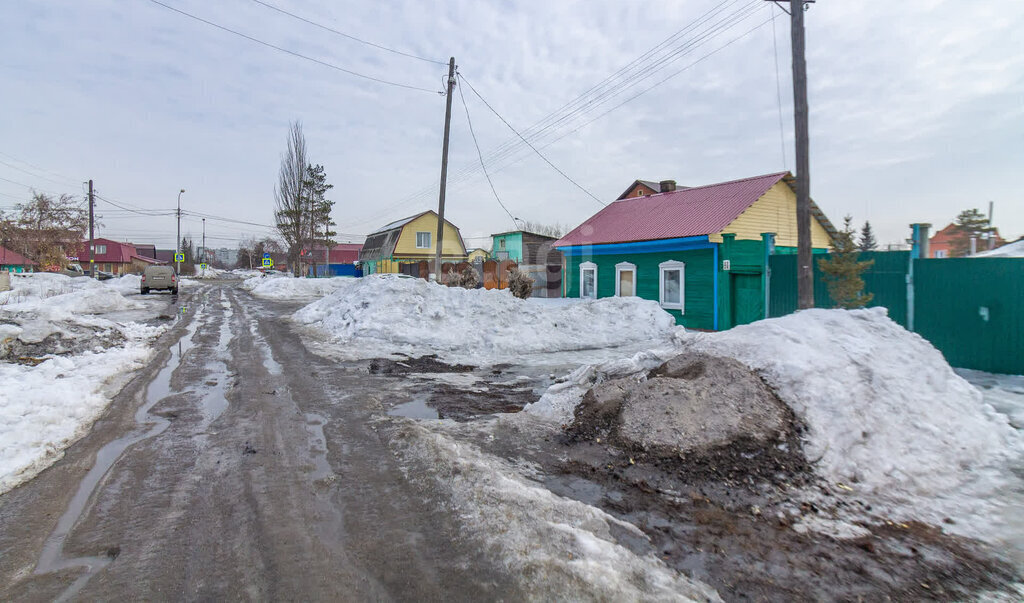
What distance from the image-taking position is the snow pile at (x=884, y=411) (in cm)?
440

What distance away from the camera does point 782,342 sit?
19.5 feet

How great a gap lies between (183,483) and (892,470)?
636cm

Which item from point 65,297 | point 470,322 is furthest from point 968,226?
point 65,297

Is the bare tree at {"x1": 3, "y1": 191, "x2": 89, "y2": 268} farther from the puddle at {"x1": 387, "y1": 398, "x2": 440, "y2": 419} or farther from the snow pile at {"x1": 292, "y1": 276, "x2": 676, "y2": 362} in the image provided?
the puddle at {"x1": 387, "y1": 398, "x2": 440, "y2": 419}

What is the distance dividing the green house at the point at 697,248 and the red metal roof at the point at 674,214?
0.13ft

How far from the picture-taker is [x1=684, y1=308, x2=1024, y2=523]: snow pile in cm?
440

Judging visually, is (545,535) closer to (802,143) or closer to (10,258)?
(802,143)

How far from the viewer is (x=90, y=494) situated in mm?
4055

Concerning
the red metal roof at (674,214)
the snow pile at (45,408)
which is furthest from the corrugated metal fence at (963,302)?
the snow pile at (45,408)

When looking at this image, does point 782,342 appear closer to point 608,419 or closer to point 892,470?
point 892,470

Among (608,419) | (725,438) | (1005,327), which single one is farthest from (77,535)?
(1005,327)

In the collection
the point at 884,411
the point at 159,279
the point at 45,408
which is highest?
the point at 159,279

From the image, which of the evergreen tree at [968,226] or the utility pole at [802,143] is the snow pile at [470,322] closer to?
the utility pole at [802,143]

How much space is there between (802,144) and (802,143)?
A: 2cm
